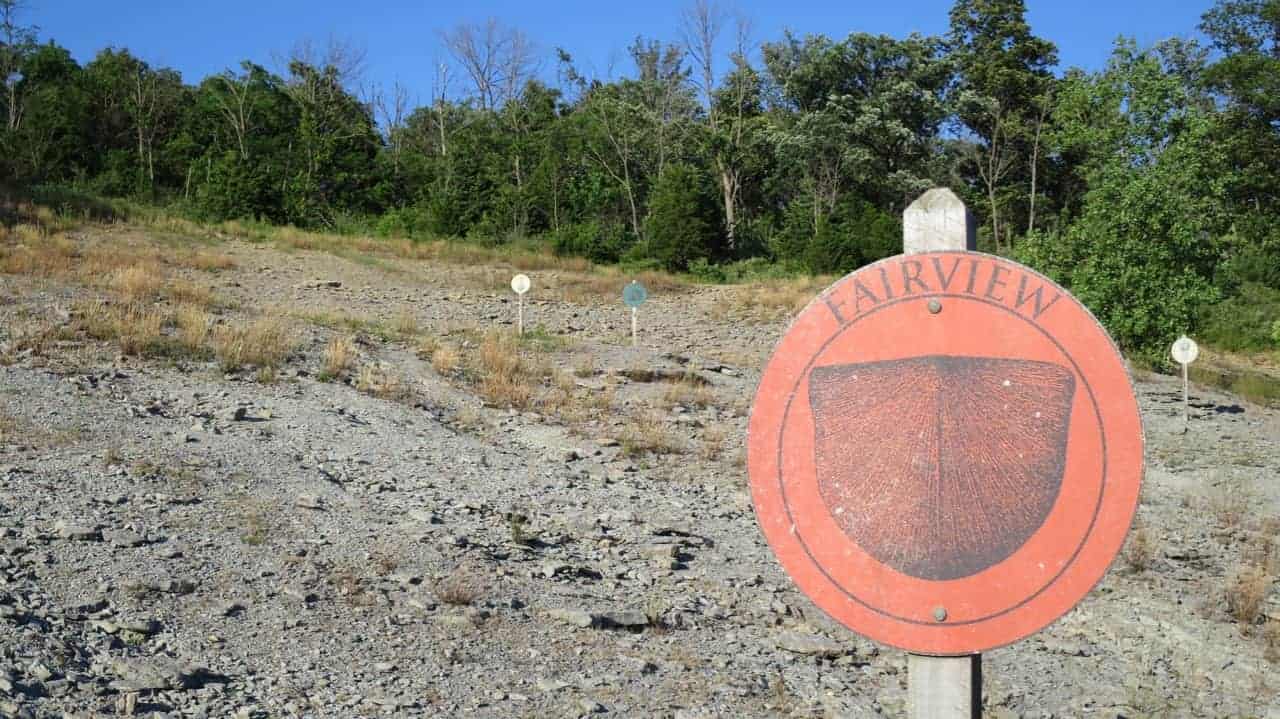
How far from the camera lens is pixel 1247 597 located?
7340 mm

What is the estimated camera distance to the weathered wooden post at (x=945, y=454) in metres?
1.88

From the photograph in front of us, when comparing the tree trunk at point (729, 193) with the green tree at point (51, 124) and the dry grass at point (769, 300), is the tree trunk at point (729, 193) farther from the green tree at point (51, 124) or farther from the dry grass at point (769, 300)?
the green tree at point (51, 124)

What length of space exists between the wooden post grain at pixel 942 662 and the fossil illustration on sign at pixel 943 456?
16 centimetres

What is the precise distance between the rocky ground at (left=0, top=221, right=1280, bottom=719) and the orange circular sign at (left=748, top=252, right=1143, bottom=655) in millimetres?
3302

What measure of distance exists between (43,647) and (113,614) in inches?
23.5

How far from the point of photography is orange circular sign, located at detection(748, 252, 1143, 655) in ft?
6.15

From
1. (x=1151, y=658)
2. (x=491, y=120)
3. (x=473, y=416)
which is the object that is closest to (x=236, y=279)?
(x=473, y=416)

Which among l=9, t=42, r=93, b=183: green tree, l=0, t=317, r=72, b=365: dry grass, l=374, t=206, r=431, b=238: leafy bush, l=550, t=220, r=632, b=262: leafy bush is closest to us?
l=0, t=317, r=72, b=365: dry grass

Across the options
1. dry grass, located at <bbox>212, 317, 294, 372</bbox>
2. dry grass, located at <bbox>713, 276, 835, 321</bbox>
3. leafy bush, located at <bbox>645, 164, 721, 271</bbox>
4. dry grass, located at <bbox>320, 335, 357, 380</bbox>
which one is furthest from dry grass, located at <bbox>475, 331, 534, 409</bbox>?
leafy bush, located at <bbox>645, 164, 721, 271</bbox>

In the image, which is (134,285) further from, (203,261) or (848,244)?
(848,244)

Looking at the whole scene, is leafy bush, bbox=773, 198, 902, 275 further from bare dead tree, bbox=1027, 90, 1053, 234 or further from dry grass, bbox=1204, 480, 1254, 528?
dry grass, bbox=1204, 480, 1254, 528

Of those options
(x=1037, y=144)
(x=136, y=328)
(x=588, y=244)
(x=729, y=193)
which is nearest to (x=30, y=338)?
(x=136, y=328)

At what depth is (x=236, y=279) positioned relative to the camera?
23797mm

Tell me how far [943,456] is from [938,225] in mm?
397
